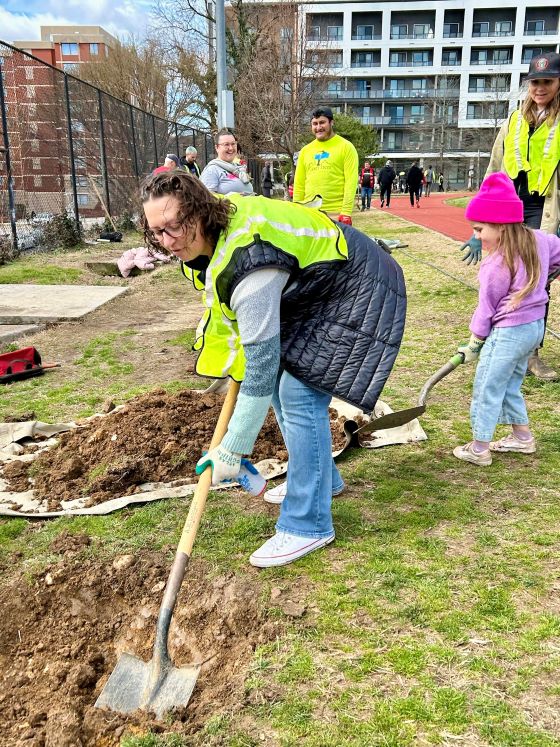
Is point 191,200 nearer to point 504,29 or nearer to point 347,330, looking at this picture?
point 347,330

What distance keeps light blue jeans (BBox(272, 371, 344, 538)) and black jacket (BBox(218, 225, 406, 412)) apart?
87mm

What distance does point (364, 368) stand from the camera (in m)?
2.38

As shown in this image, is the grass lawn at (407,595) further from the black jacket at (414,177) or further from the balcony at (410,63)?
the balcony at (410,63)

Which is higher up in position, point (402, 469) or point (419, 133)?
point (419, 133)

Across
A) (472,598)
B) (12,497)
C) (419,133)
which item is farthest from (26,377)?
(419,133)

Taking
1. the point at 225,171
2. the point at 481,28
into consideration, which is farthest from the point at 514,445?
the point at 481,28

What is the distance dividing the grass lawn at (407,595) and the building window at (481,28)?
6923cm

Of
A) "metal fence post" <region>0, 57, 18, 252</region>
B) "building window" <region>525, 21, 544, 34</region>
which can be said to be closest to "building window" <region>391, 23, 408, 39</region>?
"building window" <region>525, 21, 544, 34</region>

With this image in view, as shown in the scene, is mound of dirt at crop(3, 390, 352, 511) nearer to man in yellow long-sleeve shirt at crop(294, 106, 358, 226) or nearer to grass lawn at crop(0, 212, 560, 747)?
grass lawn at crop(0, 212, 560, 747)

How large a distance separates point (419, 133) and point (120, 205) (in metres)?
51.4

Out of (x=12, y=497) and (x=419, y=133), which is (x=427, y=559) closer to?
(x=12, y=497)

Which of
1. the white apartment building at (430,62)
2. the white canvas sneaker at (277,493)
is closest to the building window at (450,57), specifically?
the white apartment building at (430,62)

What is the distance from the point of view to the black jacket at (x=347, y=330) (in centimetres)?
234

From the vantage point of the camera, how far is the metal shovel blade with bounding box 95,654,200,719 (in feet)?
6.52
